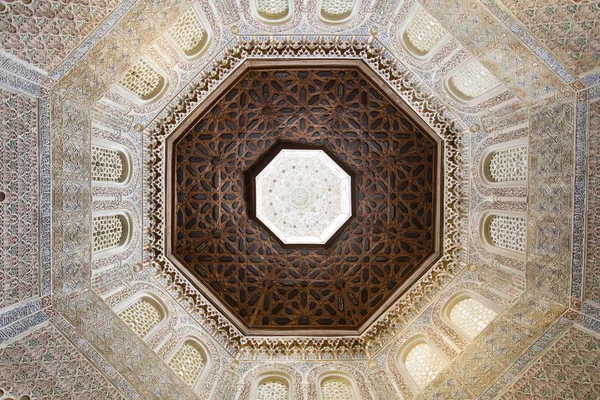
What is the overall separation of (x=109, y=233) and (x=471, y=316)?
491 centimetres

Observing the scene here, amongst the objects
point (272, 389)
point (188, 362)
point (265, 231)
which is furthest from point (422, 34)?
point (188, 362)

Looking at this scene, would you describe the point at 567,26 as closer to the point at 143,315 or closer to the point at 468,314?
the point at 468,314

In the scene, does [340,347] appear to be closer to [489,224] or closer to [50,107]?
[489,224]

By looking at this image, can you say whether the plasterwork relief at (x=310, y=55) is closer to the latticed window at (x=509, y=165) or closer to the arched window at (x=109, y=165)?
the arched window at (x=109, y=165)

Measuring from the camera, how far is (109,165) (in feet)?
17.7

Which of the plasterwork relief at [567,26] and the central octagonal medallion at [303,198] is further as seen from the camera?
the central octagonal medallion at [303,198]

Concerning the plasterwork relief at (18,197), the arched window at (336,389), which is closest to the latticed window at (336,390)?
the arched window at (336,389)

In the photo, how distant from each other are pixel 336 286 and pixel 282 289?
0.87 meters

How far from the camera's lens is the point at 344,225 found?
6.72 m

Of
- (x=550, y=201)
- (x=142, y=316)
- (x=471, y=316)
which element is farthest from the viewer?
(x=142, y=316)

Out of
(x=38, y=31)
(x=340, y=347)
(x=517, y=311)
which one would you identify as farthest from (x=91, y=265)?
(x=517, y=311)

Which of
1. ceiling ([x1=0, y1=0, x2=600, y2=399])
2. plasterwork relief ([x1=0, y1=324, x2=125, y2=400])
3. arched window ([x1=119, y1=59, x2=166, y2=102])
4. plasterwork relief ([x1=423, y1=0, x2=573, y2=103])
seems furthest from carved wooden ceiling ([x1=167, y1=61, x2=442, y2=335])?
plasterwork relief ([x1=0, y1=324, x2=125, y2=400])

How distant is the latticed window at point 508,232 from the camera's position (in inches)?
202

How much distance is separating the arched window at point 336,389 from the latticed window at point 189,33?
4.90 meters
